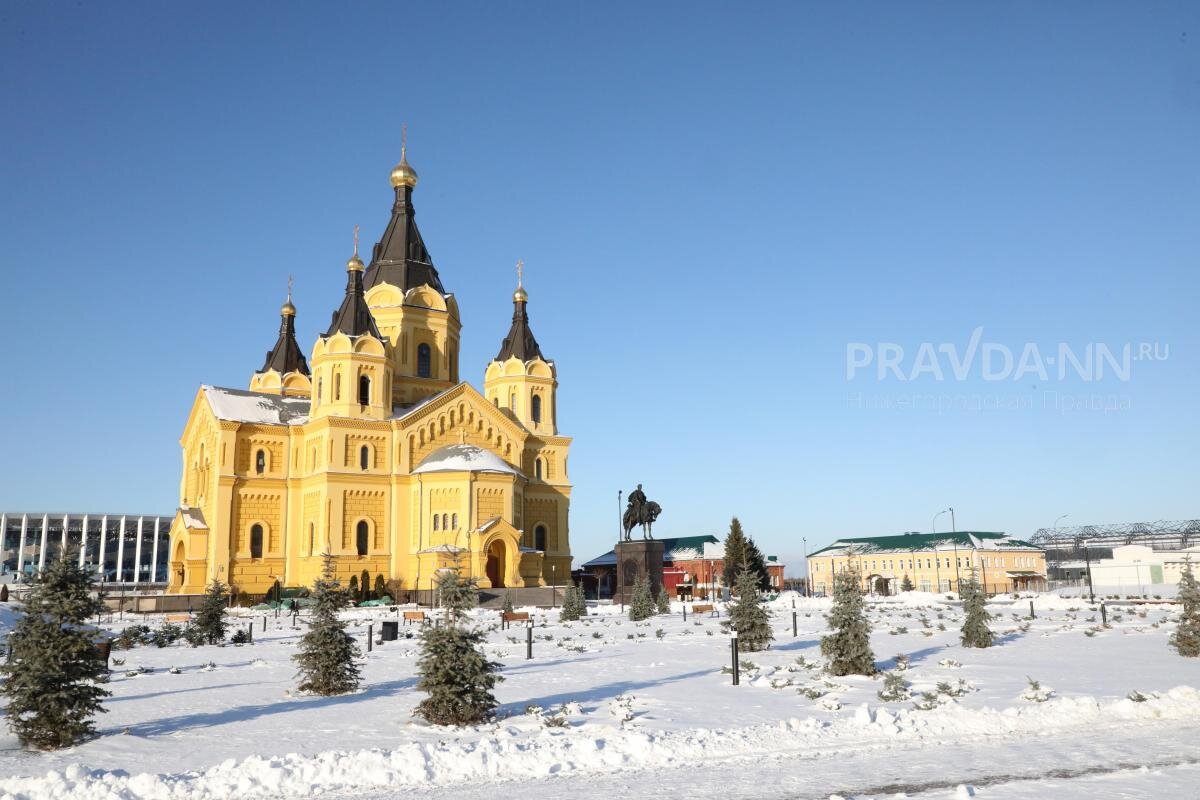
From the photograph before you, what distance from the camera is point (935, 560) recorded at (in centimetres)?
8831

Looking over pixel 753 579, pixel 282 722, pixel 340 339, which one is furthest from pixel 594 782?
pixel 340 339

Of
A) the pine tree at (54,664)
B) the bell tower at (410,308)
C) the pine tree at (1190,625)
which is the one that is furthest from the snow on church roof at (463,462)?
the pine tree at (54,664)

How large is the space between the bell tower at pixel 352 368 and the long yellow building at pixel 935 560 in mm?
46256

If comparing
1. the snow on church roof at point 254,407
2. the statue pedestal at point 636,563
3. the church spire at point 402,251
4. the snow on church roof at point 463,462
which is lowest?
the statue pedestal at point 636,563

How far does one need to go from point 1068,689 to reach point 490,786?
11420 millimetres

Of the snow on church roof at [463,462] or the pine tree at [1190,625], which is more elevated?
the snow on church roof at [463,462]

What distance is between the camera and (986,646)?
24.7 metres

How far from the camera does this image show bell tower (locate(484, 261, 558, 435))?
202 ft

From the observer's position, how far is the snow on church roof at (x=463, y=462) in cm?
5284

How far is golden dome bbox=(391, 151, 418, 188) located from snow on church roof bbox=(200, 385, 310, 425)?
1617 cm

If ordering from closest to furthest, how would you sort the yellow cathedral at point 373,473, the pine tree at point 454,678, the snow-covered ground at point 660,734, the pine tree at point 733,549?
the snow-covered ground at point 660,734, the pine tree at point 454,678, the yellow cathedral at point 373,473, the pine tree at point 733,549

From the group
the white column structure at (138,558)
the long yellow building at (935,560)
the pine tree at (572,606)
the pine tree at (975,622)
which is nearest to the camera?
the pine tree at (975,622)

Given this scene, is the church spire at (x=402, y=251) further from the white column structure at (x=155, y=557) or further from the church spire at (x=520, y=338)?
the white column structure at (x=155, y=557)

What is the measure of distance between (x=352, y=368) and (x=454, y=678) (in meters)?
42.7
